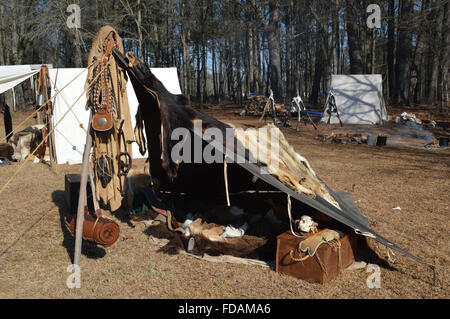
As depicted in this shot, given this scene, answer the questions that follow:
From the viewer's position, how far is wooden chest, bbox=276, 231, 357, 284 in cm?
374

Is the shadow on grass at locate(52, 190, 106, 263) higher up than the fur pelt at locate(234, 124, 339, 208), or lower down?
lower down

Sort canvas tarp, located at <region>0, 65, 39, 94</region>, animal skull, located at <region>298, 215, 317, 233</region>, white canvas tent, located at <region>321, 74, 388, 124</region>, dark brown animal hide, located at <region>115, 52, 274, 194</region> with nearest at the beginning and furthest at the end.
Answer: animal skull, located at <region>298, 215, 317, 233</region> → dark brown animal hide, located at <region>115, 52, 274, 194</region> → canvas tarp, located at <region>0, 65, 39, 94</region> → white canvas tent, located at <region>321, 74, 388, 124</region>

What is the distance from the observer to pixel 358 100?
17.9 meters

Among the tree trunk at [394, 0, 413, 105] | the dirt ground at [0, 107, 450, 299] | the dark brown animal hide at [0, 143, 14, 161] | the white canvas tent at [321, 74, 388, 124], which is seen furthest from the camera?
the tree trunk at [394, 0, 413, 105]

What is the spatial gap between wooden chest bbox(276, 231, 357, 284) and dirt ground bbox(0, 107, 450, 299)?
0.08 metres

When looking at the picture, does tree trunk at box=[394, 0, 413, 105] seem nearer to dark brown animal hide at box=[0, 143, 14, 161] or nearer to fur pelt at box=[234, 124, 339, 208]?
dark brown animal hide at box=[0, 143, 14, 161]

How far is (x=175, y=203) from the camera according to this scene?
5617 mm

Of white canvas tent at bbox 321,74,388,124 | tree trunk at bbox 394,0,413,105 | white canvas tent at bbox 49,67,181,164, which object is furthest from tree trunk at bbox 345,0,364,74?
white canvas tent at bbox 49,67,181,164

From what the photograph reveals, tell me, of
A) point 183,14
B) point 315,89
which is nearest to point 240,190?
point 315,89

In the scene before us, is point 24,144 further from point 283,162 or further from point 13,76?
point 283,162

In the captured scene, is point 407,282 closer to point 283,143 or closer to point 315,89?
point 283,143

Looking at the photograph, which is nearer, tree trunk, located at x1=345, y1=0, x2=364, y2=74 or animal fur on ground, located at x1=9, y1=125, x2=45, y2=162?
animal fur on ground, located at x1=9, y1=125, x2=45, y2=162

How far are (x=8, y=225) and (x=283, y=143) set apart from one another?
3.79m

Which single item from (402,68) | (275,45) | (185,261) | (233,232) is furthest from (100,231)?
(275,45)
